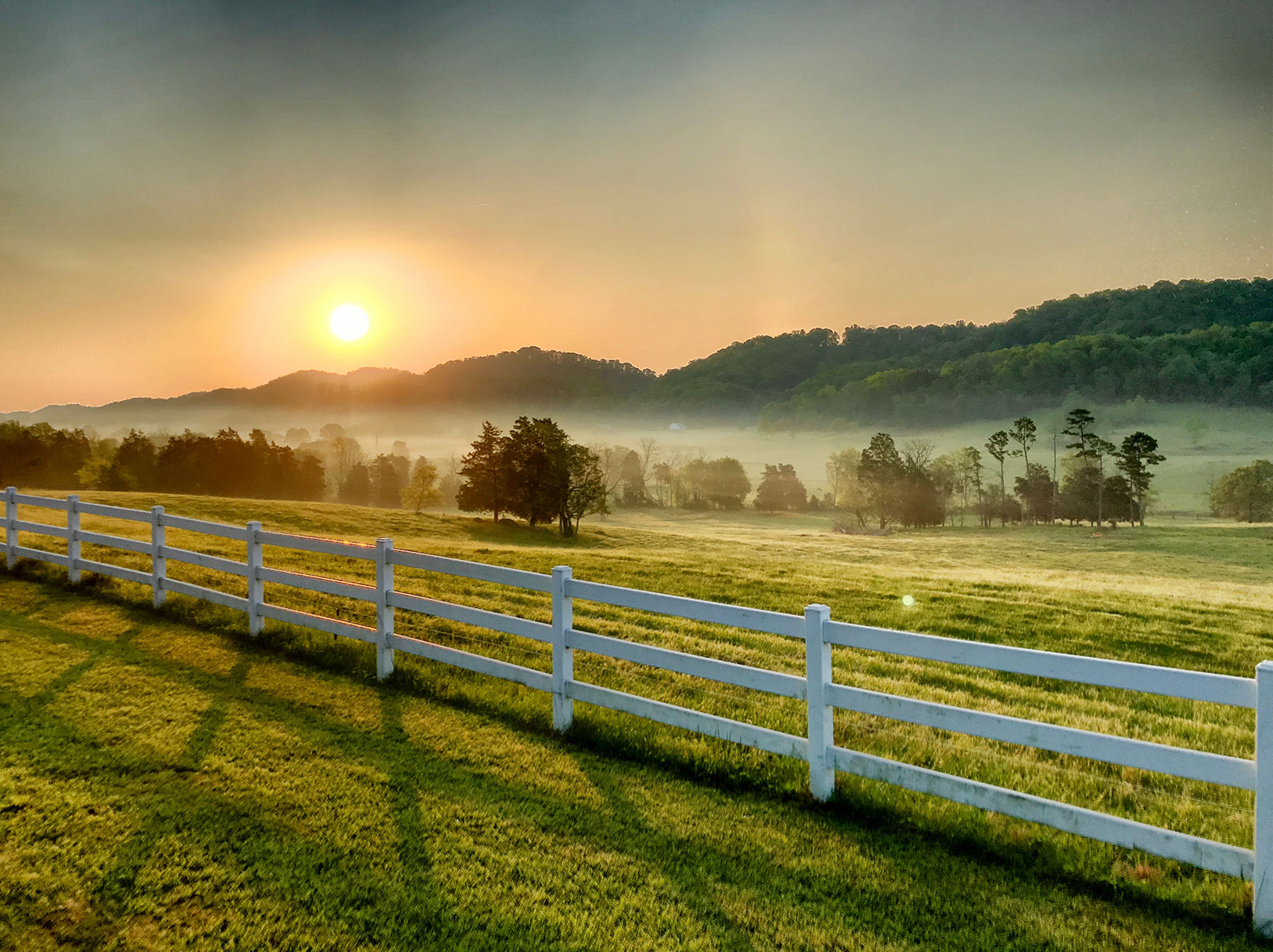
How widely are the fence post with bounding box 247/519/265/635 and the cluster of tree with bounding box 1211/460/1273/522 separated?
126617 millimetres

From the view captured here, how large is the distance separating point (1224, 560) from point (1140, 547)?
38.5ft

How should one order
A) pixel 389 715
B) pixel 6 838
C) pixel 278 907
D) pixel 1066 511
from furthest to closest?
pixel 1066 511 < pixel 389 715 < pixel 6 838 < pixel 278 907

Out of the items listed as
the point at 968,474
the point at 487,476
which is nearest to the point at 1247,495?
the point at 968,474

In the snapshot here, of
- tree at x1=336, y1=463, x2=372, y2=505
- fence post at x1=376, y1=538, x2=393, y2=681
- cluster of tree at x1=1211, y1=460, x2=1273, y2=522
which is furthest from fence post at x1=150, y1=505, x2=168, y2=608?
cluster of tree at x1=1211, y1=460, x2=1273, y2=522

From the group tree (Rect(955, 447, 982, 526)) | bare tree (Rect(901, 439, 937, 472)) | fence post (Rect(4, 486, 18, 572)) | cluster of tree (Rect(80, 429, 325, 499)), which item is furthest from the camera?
tree (Rect(955, 447, 982, 526))

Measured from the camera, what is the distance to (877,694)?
4668mm

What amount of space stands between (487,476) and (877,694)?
54.2 meters

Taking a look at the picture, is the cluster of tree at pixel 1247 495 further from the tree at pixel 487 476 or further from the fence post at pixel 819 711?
the fence post at pixel 819 711

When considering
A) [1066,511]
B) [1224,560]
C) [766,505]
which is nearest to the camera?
[1224,560]

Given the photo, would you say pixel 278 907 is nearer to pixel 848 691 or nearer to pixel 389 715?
pixel 389 715

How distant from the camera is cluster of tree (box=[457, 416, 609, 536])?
55.6 metres

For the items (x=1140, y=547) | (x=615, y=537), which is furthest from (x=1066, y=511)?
(x=615, y=537)

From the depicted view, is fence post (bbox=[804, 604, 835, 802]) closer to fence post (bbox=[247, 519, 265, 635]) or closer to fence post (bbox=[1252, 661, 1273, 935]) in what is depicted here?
fence post (bbox=[1252, 661, 1273, 935])

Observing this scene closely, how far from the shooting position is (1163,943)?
3.49 m
